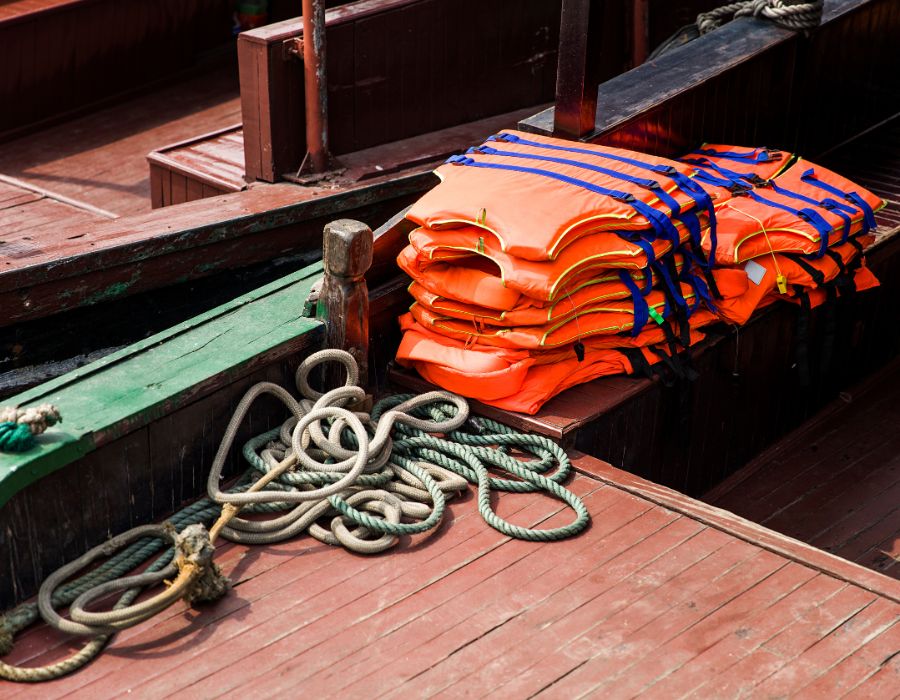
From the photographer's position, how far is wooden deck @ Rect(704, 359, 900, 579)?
4770 mm

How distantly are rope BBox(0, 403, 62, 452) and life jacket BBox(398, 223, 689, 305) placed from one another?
1.43 meters

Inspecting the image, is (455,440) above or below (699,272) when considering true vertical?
below

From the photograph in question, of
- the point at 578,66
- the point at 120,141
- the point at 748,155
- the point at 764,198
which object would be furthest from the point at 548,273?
A: the point at 120,141

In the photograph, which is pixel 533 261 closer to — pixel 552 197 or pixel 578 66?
pixel 552 197

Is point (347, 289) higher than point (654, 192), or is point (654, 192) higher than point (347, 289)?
point (654, 192)

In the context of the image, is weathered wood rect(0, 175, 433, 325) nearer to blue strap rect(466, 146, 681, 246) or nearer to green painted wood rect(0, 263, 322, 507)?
green painted wood rect(0, 263, 322, 507)

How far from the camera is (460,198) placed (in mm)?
4133

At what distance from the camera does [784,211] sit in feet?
15.7

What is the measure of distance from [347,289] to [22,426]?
118 cm

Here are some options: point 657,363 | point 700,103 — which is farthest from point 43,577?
point 700,103

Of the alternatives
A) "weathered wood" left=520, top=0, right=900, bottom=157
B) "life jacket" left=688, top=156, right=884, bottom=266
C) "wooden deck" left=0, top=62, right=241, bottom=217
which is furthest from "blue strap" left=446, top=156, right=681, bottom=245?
"wooden deck" left=0, top=62, right=241, bottom=217

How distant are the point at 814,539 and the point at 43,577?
2.92 meters

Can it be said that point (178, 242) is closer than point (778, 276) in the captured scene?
No

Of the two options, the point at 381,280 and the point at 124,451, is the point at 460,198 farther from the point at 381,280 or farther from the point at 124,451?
the point at 124,451
